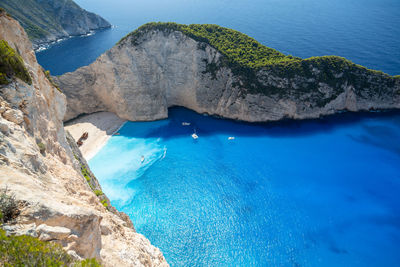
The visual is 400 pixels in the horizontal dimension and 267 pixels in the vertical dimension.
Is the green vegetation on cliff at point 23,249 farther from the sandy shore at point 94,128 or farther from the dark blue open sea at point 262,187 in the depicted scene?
the sandy shore at point 94,128

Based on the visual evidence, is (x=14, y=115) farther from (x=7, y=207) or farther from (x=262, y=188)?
(x=262, y=188)

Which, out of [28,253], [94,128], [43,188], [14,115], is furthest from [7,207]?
[94,128]

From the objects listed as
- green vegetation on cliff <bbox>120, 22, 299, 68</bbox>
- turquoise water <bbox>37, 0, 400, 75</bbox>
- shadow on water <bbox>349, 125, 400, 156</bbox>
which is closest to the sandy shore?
green vegetation on cliff <bbox>120, 22, 299, 68</bbox>

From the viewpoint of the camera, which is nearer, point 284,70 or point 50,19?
point 284,70

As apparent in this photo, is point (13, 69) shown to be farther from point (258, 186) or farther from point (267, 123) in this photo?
point (267, 123)

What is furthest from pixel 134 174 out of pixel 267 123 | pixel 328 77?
pixel 328 77

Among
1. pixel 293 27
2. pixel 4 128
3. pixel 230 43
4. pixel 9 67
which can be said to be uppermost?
pixel 293 27

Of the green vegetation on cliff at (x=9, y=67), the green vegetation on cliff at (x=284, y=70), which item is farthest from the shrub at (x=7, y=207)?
the green vegetation on cliff at (x=284, y=70)
